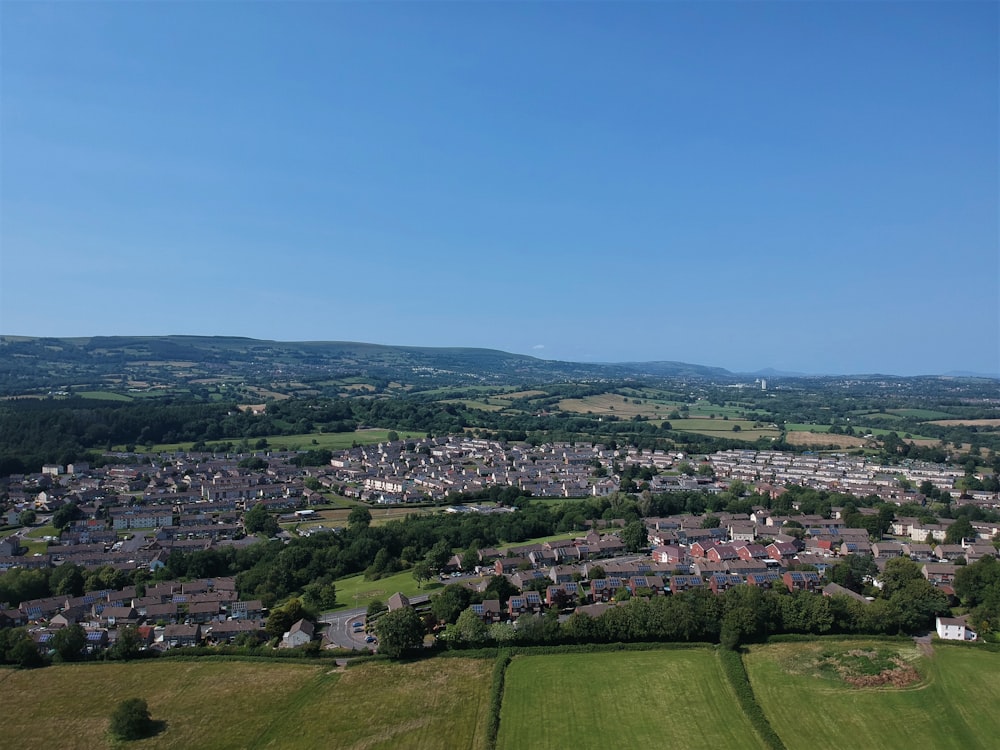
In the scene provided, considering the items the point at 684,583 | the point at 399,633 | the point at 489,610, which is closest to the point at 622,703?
the point at 399,633

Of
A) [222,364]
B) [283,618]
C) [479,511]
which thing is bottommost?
[479,511]

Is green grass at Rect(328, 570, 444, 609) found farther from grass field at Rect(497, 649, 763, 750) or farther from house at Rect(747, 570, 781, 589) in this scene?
house at Rect(747, 570, 781, 589)

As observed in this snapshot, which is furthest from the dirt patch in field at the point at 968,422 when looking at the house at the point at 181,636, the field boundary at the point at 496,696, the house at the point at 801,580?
the house at the point at 181,636

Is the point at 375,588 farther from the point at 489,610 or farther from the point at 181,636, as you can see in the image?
the point at 181,636

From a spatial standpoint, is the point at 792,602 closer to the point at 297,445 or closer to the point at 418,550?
the point at 418,550

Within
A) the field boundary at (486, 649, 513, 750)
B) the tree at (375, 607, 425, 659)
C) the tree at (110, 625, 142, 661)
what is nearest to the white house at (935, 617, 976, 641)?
the field boundary at (486, 649, 513, 750)

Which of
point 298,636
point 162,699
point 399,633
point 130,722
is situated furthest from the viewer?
point 298,636

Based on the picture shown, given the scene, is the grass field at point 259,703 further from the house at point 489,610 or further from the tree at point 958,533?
the tree at point 958,533
